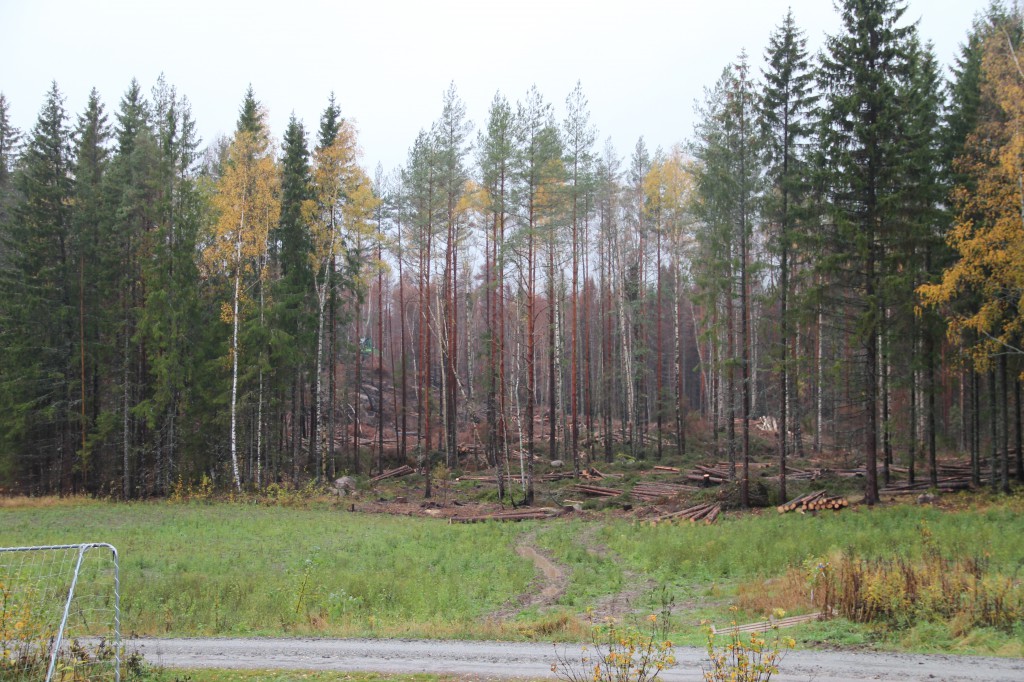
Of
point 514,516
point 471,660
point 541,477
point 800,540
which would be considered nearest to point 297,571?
point 471,660

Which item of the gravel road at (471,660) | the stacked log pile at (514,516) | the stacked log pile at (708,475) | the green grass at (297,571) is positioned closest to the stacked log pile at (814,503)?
the stacked log pile at (708,475)

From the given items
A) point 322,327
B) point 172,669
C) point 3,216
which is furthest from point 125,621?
point 3,216

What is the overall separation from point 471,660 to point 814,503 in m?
15.1

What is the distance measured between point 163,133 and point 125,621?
22512mm

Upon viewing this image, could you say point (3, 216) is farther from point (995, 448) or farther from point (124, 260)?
point (995, 448)

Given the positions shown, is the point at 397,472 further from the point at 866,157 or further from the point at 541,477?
the point at 866,157

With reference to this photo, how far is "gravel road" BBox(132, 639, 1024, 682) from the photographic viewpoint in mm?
7340

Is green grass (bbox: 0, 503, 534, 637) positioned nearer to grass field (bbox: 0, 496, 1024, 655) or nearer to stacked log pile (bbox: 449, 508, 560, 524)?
grass field (bbox: 0, 496, 1024, 655)

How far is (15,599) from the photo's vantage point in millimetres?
8922

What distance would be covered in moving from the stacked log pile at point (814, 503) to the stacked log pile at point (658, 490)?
4298 mm

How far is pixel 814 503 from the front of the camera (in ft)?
65.1

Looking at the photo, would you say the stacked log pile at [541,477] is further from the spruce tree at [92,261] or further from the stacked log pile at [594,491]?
the spruce tree at [92,261]

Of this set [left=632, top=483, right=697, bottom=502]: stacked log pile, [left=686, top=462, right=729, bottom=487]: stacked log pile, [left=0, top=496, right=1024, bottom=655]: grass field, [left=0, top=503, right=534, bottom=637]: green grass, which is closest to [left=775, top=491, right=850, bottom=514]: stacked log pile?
[left=0, top=496, right=1024, bottom=655]: grass field

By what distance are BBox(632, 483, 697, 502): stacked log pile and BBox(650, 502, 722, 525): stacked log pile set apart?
2.43 meters
